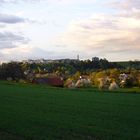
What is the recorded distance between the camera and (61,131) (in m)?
21.0

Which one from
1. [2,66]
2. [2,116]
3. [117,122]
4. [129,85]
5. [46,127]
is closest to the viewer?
[46,127]

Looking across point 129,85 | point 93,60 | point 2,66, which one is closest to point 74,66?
point 93,60

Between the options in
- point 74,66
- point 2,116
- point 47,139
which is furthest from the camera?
point 74,66

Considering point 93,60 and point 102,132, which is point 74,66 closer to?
point 93,60

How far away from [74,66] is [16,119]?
16244cm

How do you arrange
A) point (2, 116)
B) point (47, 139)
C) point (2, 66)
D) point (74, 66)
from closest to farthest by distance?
point (47, 139) → point (2, 116) → point (2, 66) → point (74, 66)

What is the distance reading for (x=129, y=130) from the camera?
2169 cm

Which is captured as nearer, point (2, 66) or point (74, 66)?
point (2, 66)

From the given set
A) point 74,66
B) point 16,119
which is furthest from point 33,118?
point 74,66

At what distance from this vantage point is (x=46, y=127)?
73.6 feet

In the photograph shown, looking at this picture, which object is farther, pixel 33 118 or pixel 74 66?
pixel 74 66

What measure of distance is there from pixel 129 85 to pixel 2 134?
3749 inches

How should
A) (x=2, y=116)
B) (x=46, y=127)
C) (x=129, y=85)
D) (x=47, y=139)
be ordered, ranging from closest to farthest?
(x=47, y=139), (x=46, y=127), (x=2, y=116), (x=129, y=85)

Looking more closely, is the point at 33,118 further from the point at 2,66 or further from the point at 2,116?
the point at 2,66
